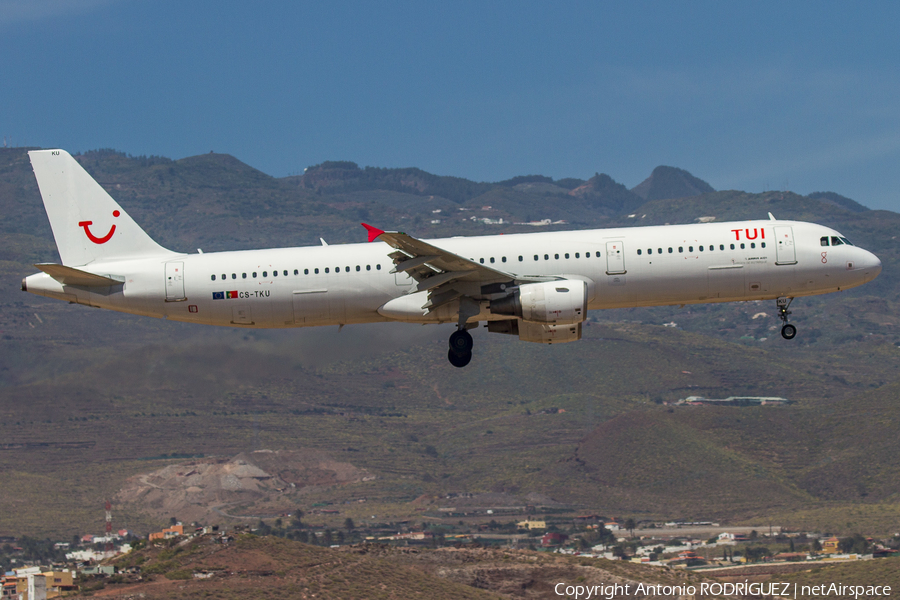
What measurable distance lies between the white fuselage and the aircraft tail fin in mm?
2075

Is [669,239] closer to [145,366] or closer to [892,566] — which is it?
[892,566]

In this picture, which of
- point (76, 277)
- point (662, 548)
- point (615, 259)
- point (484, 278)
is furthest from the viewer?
point (662, 548)

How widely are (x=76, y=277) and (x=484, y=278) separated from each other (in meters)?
16.6

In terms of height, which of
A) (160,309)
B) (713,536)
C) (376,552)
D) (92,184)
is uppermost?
(92,184)

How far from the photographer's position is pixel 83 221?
47281mm

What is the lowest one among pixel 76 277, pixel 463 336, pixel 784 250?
pixel 463 336

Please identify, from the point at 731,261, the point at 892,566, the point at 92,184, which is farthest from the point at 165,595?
the point at 892,566

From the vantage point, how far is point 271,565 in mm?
95188

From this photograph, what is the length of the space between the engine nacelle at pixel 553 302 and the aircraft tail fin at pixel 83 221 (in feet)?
52.0

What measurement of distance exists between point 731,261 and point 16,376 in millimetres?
174631

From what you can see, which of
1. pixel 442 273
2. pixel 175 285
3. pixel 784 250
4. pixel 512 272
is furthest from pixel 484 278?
pixel 175 285

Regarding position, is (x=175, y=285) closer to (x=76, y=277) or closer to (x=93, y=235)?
(x=76, y=277)

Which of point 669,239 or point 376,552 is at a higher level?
point 669,239

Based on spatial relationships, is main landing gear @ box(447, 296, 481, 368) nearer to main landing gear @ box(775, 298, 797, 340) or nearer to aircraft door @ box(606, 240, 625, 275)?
aircraft door @ box(606, 240, 625, 275)
